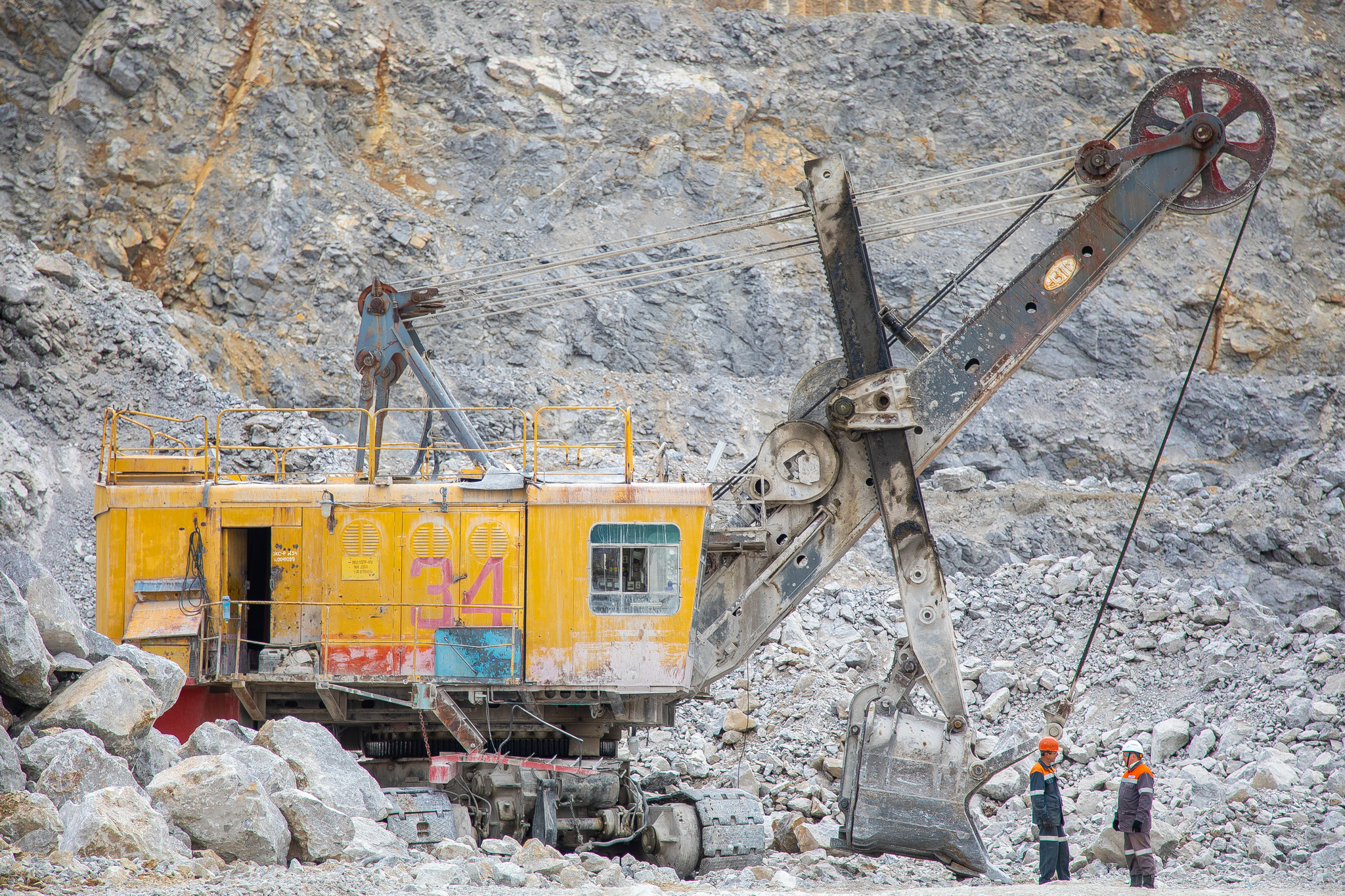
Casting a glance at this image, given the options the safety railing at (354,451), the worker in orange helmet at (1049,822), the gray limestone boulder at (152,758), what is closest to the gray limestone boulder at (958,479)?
the safety railing at (354,451)

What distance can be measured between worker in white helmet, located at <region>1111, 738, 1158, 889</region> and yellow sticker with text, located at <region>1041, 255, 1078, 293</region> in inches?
143

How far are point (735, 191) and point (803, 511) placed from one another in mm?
17712

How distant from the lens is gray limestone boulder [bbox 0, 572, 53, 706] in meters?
6.12

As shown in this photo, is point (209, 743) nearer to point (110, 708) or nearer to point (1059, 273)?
point (110, 708)

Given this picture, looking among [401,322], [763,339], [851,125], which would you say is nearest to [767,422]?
[763,339]

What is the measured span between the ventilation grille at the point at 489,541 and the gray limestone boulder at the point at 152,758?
2.63 m

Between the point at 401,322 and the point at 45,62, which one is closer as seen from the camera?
the point at 401,322

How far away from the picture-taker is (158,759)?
22.7 feet

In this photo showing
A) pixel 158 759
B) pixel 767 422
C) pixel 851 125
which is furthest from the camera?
pixel 851 125

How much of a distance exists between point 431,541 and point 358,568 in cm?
64

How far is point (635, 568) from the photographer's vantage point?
8.84 meters

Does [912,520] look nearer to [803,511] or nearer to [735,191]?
[803,511]

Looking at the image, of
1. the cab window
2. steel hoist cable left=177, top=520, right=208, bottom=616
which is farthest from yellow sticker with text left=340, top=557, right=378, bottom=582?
the cab window

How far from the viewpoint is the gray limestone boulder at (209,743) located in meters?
7.39
